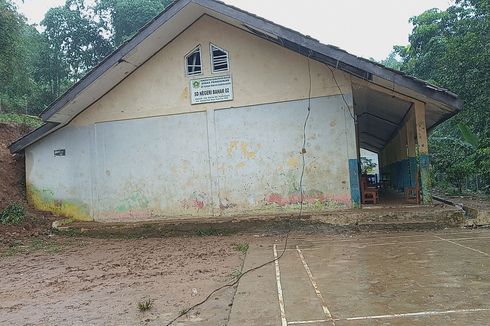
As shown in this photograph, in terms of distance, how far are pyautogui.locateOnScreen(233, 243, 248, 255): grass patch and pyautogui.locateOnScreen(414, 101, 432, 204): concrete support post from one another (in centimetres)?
449

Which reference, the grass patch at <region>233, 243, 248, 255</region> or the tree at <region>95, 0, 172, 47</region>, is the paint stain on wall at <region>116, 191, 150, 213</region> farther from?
the tree at <region>95, 0, 172, 47</region>

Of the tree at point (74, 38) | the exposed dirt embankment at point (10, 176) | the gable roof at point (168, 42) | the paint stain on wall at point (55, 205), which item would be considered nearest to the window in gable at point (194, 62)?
the gable roof at point (168, 42)

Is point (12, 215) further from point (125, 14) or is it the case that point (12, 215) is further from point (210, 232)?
point (125, 14)

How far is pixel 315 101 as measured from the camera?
984 centimetres

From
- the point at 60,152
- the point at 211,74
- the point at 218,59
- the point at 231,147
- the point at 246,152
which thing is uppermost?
the point at 218,59

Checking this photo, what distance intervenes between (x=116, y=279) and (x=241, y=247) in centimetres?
262

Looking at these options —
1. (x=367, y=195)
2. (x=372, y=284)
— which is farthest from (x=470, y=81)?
(x=372, y=284)

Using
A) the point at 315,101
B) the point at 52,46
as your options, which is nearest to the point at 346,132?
the point at 315,101

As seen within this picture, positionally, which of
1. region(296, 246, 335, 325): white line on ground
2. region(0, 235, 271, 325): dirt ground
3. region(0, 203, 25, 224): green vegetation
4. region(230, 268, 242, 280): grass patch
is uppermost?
region(0, 203, 25, 224): green vegetation

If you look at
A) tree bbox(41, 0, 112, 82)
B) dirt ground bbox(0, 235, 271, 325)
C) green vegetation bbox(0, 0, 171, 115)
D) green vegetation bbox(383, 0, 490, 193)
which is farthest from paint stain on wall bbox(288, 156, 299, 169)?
tree bbox(41, 0, 112, 82)

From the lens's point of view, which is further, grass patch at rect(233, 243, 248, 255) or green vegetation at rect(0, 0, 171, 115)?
green vegetation at rect(0, 0, 171, 115)

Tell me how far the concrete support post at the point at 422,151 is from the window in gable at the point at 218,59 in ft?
15.6

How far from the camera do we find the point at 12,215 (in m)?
10.5

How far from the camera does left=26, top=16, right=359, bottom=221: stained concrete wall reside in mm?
9805
